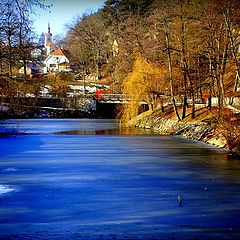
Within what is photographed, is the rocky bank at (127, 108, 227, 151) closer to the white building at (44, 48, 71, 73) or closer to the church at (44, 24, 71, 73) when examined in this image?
the church at (44, 24, 71, 73)

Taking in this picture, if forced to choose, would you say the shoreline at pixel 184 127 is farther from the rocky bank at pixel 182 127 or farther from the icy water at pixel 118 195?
the icy water at pixel 118 195

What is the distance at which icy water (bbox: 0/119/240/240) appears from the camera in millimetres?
8008

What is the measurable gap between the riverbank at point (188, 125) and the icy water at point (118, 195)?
14.2 feet

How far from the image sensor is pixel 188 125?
1241 inches

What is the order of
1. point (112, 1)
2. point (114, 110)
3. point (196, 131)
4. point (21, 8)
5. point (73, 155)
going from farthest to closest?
point (112, 1)
point (114, 110)
point (196, 131)
point (73, 155)
point (21, 8)

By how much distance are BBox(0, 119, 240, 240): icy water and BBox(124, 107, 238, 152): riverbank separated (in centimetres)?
432

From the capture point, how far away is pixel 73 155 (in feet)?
63.3

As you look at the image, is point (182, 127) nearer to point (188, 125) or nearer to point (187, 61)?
point (188, 125)

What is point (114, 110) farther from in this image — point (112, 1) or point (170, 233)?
point (170, 233)

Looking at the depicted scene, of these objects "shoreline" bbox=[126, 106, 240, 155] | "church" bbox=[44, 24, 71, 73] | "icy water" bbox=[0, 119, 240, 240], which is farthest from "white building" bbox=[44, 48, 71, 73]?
"icy water" bbox=[0, 119, 240, 240]

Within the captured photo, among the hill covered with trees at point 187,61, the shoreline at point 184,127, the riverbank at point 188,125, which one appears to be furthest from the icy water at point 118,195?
the hill covered with trees at point 187,61

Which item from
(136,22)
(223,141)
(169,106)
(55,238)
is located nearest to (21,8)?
(55,238)

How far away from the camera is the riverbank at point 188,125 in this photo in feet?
79.7

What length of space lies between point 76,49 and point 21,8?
70718mm
